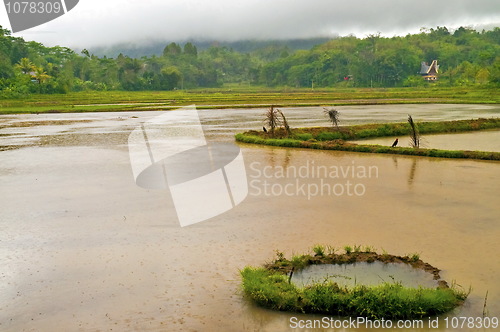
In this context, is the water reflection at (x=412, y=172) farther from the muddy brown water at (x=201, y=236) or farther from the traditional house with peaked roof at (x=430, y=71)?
the traditional house with peaked roof at (x=430, y=71)

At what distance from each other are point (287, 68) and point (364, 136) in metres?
76.4

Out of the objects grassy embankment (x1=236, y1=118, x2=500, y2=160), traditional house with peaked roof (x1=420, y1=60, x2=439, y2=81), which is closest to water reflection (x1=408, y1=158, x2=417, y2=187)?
grassy embankment (x1=236, y1=118, x2=500, y2=160)

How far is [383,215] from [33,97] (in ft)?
148

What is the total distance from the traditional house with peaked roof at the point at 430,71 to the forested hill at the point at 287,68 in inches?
32.3

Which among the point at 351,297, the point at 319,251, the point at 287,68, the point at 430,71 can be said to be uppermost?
the point at 351,297

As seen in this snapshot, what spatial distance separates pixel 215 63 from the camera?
381 ft

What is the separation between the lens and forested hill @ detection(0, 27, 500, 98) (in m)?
56.5

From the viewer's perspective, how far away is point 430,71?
76.2 meters

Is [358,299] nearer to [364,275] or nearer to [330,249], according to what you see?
[364,275]

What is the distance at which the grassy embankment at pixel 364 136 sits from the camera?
48.3 ft

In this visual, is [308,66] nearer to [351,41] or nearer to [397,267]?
[351,41]

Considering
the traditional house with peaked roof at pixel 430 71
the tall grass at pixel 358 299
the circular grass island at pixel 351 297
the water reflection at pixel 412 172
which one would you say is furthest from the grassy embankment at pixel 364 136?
the traditional house with peaked roof at pixel 430 71

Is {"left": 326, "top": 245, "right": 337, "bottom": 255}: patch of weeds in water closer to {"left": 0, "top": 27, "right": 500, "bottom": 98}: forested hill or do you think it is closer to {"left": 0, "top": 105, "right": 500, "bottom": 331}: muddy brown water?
{"left": 0, "top": 105, "right": 500, "bottom": 331}: muddy brown water

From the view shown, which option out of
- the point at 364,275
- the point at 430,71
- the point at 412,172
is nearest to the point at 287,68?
the point at 430,71
